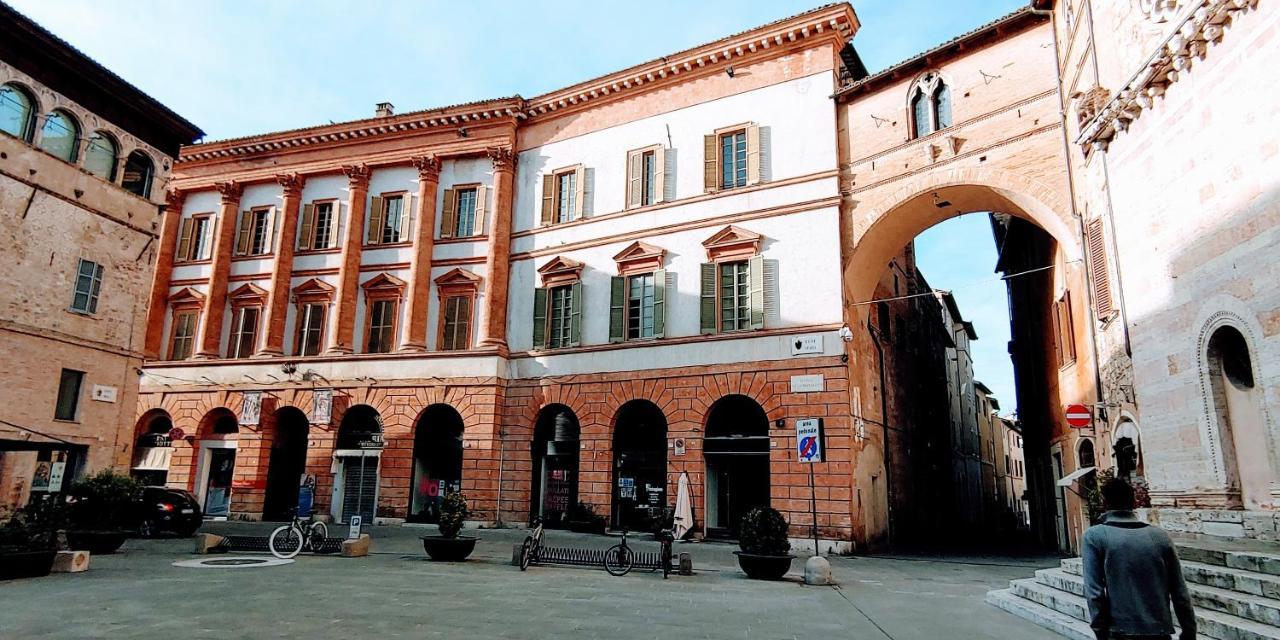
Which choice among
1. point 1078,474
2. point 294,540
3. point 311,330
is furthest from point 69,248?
point 1078,474

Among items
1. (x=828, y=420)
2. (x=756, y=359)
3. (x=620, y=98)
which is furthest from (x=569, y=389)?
(x=620, y=98)

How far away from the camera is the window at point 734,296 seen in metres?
21.2

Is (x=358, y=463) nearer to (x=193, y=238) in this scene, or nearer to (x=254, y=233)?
(x=254, y=233)

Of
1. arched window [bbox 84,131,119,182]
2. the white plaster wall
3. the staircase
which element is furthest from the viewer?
the white plaster wall

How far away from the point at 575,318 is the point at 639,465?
5.08 metres

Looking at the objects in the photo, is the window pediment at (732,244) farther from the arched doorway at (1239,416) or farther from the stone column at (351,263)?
the stone column at (351,263)

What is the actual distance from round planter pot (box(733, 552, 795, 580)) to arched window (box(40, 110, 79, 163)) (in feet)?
66.8

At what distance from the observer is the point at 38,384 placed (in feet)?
62.2

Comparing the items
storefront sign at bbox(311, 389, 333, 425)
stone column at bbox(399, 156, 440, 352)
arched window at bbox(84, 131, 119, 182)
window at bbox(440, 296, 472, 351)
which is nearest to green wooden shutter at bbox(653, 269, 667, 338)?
window at bbox(440, 296, 472, 351)

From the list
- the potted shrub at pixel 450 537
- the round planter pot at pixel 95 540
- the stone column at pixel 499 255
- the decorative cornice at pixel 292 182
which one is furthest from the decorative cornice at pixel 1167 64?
the decorative cornice at pixel 292 182

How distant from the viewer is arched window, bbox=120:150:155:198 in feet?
71.9

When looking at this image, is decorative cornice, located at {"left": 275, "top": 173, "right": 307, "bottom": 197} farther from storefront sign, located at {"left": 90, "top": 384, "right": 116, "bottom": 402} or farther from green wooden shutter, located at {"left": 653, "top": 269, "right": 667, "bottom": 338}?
green wooden shutter, located at {"left": 653, "top": 269, "right": 667, "bottom": 338}

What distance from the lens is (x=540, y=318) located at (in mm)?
24484

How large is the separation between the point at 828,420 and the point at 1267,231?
437 inches
